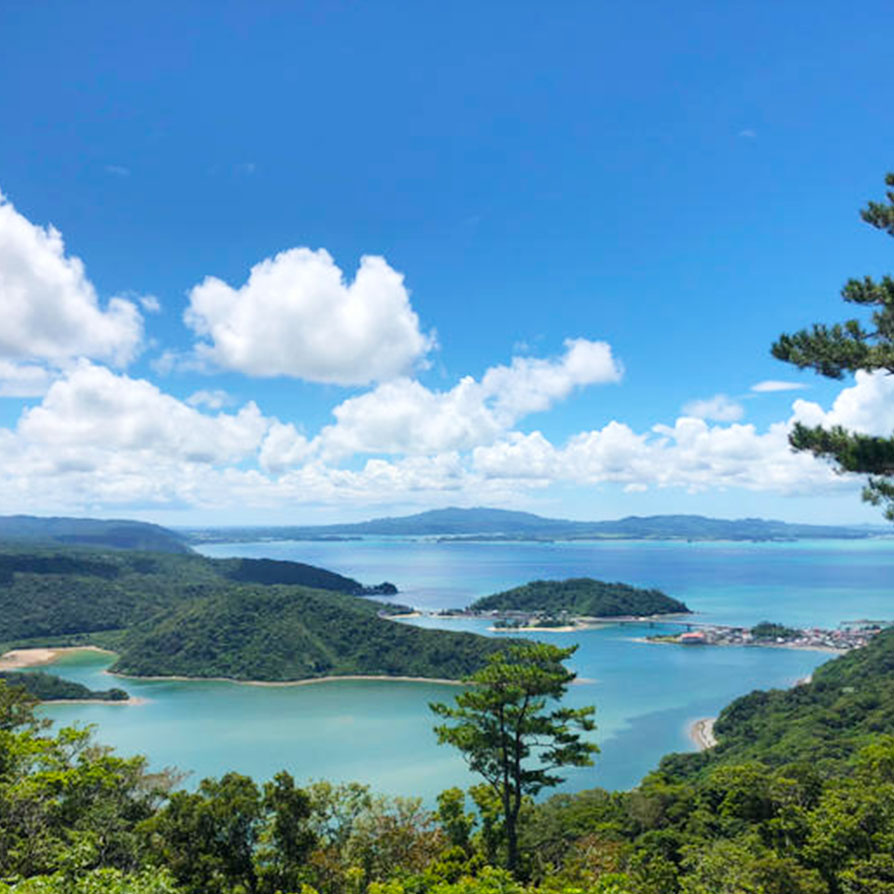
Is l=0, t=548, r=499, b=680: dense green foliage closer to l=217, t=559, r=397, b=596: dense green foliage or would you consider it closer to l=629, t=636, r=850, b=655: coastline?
l=217, t=559, r=397, b=596: dense green foliage

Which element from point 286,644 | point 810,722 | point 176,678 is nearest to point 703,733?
point 810,722

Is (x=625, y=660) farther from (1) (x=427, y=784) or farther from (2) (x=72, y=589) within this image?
(2) (x=72, y=589)

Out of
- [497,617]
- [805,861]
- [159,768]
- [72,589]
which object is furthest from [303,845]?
[72,589]

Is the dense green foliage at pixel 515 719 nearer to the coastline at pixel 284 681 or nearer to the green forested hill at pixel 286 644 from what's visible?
the green forested hill at pixel 286 644

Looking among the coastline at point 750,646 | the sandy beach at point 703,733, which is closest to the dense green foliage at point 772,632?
the coastline at point 750,646

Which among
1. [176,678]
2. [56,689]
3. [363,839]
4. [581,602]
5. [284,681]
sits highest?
[363,839]

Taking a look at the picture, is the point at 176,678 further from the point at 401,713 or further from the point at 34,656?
the point at 401,713
